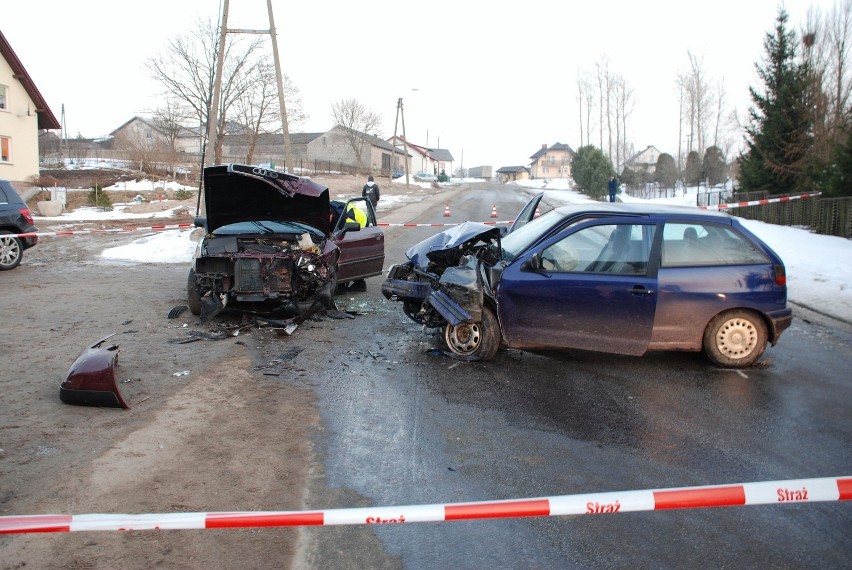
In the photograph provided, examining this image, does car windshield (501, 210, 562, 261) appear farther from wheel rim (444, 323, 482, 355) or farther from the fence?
the fence

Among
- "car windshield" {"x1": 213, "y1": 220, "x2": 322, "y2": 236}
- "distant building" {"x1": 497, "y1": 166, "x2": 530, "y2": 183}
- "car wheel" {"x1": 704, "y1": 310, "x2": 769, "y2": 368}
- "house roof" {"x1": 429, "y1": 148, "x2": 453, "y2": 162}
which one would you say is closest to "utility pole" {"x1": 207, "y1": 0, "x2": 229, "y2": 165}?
"car windshield" {"x1": 213, "y1": 220, "x2": 322, "y2": 236}

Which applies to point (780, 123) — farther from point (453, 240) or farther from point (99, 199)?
point (99, 199)

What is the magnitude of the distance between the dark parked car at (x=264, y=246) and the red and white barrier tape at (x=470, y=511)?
217 inches

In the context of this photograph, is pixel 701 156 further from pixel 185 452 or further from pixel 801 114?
pixel 185 452

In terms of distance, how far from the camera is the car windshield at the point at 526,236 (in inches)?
267

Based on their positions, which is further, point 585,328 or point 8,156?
point 8,156

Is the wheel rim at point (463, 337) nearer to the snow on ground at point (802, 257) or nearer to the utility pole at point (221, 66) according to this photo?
the snow on ground at point (802, 257)

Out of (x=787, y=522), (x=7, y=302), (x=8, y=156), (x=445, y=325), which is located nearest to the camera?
(x=787, y=522)

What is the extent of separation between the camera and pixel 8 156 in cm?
3403

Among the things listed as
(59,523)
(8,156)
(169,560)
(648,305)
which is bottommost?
(169,560)

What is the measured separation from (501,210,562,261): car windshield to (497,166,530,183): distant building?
132 m

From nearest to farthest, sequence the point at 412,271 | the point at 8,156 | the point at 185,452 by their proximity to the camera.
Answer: the point at 185,452 < the point at 412,271 < the point at 8,156

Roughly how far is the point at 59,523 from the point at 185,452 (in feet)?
6.53

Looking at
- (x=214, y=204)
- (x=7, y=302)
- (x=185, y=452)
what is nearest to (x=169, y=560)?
(x=185, y=452)
